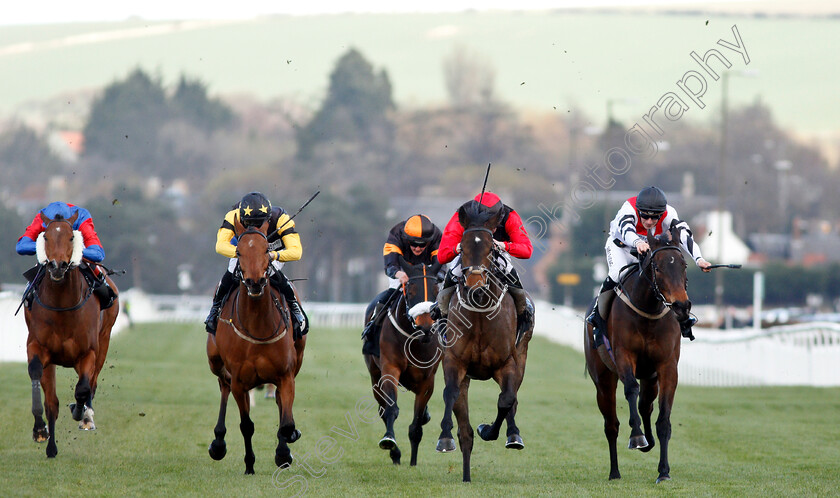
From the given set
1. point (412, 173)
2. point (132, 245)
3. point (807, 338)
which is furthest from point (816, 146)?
point (807, 338)

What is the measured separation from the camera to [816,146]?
91375 millimetres

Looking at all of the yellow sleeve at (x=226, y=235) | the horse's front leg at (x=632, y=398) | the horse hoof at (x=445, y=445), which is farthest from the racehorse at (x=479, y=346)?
the yellow sleeve at (x=226, y=235)

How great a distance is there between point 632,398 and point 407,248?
2.93 metres

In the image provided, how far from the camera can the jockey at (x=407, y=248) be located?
11.8 meters

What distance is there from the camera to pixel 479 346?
33.1 feet

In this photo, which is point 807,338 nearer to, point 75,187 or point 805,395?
point 805,395

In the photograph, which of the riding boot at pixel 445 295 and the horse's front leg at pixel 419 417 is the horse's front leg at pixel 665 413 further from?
the horse's front leg at pixel 419 417

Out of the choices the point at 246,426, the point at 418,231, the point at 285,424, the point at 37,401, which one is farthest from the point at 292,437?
the point at 37,401

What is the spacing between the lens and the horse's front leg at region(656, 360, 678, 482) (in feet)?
32.9

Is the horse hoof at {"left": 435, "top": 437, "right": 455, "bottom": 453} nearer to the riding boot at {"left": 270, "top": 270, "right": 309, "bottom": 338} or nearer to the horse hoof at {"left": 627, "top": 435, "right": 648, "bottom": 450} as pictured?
the horse hoof at {"left": 627, "top": 435, "right": 648, "bottom": 450}

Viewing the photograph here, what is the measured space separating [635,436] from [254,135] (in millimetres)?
73664

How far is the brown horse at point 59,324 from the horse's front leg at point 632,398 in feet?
16.7

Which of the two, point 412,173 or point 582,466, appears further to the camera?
point 412,173

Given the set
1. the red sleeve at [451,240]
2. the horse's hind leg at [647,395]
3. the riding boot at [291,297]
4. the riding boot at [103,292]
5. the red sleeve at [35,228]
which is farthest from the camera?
the riding boot at [103,292]
